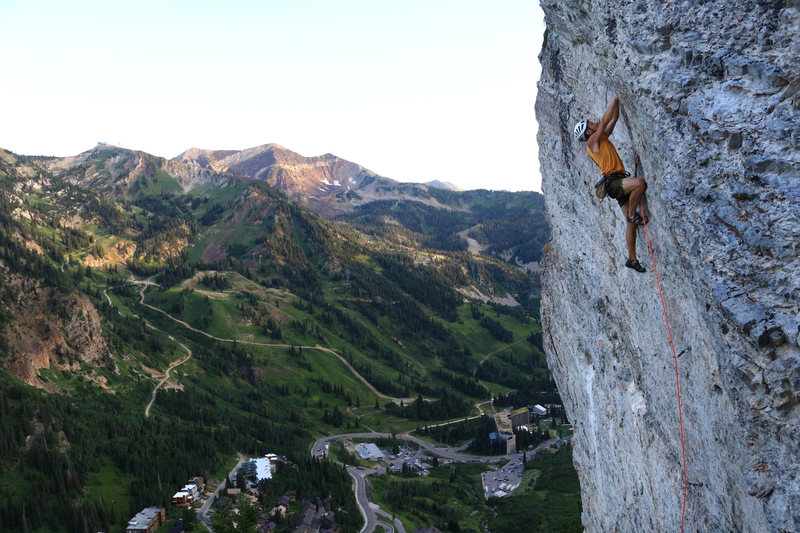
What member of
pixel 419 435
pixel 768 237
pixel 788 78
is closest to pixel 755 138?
pixel 788 78

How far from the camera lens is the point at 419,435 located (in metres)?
157

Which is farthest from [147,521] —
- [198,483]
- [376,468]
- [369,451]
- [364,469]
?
[369,451]

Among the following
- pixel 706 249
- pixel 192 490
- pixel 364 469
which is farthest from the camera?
pixel 364 469

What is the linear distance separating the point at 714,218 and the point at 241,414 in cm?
14658

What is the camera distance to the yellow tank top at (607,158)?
1521 cm

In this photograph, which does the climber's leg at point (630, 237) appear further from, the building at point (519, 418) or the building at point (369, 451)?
the building at point (519, 418)

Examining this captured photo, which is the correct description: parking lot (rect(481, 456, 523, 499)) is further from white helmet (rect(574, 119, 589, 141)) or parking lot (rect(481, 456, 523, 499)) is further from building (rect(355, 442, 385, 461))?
white helmet (rect(574, 119, 589, 141))

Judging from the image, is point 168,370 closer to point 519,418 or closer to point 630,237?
point 519,418

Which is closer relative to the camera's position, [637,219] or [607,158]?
[637,219]

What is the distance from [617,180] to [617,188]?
9.4 inches

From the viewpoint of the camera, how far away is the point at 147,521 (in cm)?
7250

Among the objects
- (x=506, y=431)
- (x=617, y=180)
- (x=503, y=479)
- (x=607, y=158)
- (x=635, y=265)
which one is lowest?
(x=503, y=479)

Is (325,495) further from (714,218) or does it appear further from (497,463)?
(714,218)

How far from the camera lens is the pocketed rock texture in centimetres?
1020
